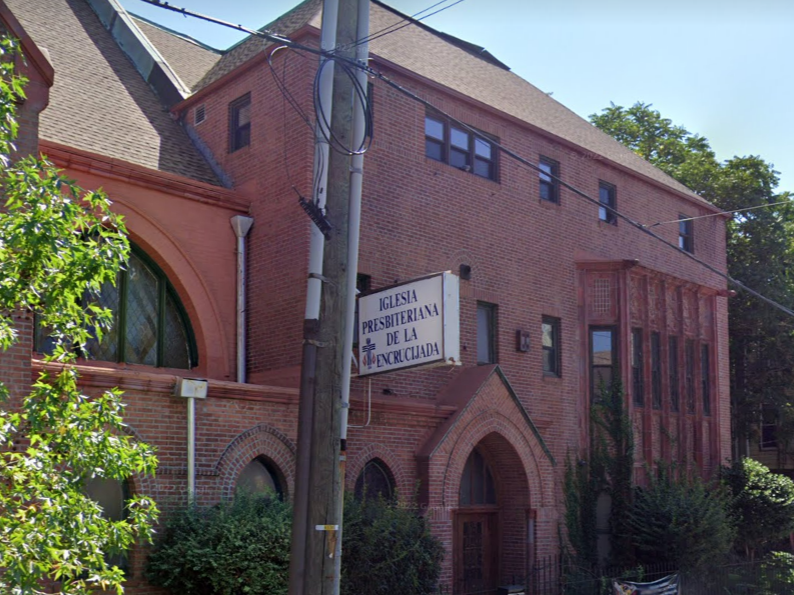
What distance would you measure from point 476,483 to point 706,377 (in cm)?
900

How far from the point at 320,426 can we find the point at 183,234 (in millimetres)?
9005

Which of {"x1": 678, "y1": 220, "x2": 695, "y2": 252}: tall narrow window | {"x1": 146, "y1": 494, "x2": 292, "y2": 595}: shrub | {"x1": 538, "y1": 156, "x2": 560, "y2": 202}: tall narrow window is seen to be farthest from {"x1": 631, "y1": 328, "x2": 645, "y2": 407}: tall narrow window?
{"x1": 146, "y1": 494, "x2": 292, "y2": 595}: shrub

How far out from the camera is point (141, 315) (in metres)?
17.7

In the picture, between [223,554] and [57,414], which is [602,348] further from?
[57,414]

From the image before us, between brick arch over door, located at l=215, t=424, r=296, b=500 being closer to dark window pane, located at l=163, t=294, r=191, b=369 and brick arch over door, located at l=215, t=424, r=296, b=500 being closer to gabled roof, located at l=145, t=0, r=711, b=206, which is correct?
dark window pane, located at l=163, t=294, r=191, b=369

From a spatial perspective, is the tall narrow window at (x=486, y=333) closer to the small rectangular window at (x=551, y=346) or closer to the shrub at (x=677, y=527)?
the small rectangular window at (x=551, y=346)

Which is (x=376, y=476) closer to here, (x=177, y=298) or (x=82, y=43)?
(x=177, y=298)

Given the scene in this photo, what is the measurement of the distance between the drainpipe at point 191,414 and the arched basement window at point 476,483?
681 cm

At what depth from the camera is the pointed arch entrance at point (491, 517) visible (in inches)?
770

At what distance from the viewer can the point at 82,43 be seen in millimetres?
22047

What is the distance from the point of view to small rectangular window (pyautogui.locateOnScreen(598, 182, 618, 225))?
24.9m

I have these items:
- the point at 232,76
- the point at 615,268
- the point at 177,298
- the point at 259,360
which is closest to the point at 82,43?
the point at 232,76

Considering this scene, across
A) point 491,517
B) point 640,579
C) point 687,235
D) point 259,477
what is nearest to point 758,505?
point 640,579

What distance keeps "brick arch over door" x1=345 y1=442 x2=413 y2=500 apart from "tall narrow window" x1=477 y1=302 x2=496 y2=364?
3.86 metres
